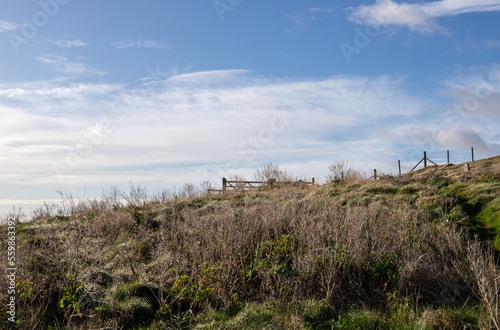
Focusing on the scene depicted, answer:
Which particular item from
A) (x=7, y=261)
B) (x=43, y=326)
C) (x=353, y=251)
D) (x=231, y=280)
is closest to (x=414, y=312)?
(x=353, y=251)

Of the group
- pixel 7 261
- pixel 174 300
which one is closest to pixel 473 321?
pixel 174 300

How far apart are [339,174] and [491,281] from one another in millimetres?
16255

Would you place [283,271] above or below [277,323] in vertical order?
above

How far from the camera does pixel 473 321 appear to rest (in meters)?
4.52

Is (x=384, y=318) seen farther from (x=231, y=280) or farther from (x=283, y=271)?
(x=231, y=280)

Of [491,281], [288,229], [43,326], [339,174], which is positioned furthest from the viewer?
[339,174]

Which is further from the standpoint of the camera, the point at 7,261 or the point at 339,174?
the point at 339,174

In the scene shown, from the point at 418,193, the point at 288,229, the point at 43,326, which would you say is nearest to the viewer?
the point at 43,326

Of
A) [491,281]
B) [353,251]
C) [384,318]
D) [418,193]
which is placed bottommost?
[384,318]

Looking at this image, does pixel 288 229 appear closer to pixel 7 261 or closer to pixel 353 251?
Result: pixel 353 251

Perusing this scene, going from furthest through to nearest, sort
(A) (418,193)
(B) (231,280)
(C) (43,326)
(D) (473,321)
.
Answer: (A) (418,193)
(B) (231,280)
(C) (43,326)
(D) (473,321)

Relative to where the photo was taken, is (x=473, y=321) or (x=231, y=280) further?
(x=231, y=280)

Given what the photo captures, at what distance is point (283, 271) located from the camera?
553 centimetres

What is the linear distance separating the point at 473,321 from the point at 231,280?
344 cm
